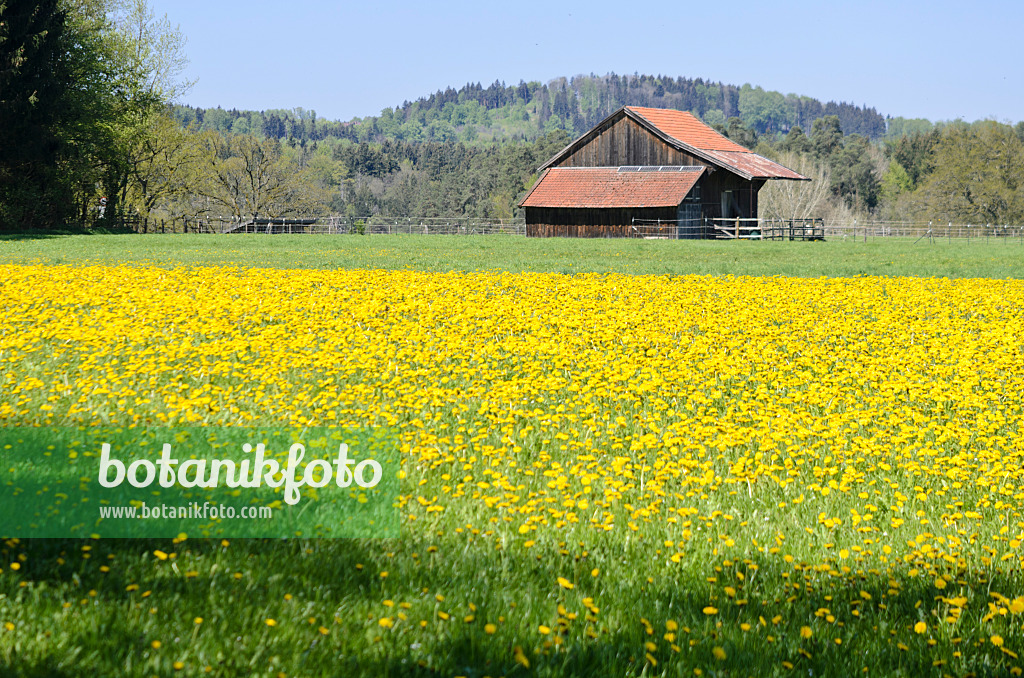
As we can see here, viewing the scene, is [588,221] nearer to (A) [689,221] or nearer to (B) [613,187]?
(B) [613,187]

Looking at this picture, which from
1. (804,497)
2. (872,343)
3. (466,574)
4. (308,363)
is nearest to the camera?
(466,574)

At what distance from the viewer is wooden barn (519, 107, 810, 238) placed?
178 ft

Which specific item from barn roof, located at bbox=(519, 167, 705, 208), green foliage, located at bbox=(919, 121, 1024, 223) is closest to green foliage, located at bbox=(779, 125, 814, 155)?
green foliage, located at bbox=(919, 121, 1024, 223)

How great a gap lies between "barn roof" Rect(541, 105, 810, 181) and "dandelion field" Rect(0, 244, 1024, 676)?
4353cm

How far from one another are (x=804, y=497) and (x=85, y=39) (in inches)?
2026

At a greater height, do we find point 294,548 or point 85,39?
point 85,39

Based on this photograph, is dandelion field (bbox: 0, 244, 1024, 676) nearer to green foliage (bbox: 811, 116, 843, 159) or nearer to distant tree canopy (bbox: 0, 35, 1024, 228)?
distant tree canopy (bbox: 0, 35, 1024, 228)

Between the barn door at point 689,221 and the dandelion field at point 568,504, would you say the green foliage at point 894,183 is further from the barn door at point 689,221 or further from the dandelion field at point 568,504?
the dandelion field at point 568,504

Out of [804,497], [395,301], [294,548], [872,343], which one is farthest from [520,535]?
[395,301]

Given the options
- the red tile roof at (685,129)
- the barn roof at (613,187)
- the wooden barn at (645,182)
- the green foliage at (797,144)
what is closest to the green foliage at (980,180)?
the green foliage at (797,144)

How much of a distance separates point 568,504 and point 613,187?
52.2 m

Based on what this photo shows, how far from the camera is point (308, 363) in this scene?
1016cm

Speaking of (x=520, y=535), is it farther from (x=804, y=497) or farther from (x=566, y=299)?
(x=566, y=299)

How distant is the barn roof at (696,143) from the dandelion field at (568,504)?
4353 centimetres
